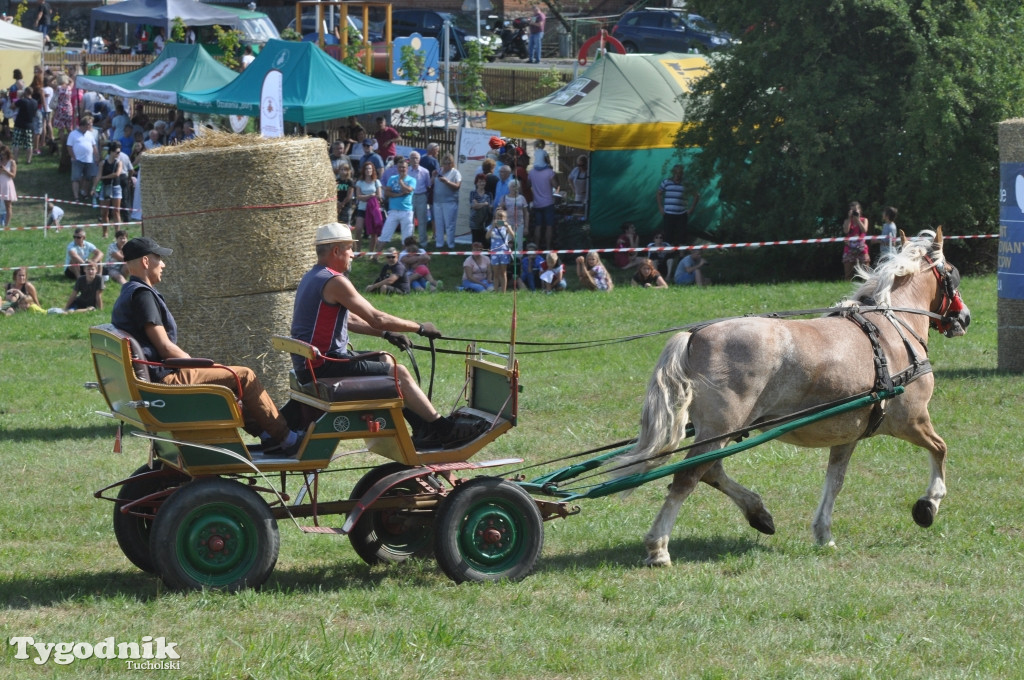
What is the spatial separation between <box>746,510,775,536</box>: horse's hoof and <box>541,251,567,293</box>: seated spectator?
12.0 meters

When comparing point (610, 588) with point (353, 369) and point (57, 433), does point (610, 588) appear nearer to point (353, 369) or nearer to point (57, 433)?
point (353, 369)

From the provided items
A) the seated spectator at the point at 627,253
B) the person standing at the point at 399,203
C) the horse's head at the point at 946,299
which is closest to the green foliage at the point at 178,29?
the person standing at the point at 399,203

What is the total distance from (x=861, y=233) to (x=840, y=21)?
11.6 feet

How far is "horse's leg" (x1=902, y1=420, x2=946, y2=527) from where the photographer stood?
326 inches

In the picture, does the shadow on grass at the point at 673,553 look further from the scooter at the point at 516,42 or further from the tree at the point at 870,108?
the scooter at the point at 516,42

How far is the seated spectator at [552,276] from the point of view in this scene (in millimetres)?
19984

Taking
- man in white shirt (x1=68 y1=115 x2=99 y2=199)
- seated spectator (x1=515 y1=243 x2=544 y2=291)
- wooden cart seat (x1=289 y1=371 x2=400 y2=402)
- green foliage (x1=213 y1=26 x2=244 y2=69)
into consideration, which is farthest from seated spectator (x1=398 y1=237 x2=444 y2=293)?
green foliage (x1=213 y1=26 x2=244 y2=69)

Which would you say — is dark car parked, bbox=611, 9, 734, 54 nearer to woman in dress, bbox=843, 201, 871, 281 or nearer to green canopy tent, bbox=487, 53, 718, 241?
green canopy tent, bbox=487, 53, 718, 241

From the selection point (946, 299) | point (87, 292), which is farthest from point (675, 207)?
point (946, 299)

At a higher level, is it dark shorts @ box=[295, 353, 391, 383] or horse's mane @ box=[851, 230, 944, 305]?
horse's mane @ box=[851, 230, 944, 305]

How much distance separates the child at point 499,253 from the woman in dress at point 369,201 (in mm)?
3041

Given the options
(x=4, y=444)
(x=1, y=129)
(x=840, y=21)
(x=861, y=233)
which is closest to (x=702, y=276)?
(x=861, y=233)

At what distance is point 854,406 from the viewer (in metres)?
7.95

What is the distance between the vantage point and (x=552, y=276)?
2005cm
